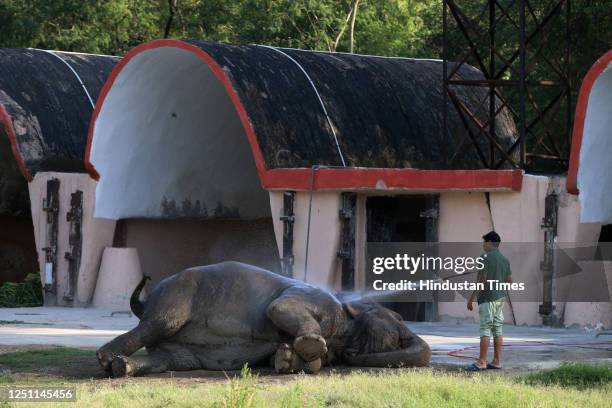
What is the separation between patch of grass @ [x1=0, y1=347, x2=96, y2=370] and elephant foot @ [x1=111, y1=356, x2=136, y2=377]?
117 centimetres

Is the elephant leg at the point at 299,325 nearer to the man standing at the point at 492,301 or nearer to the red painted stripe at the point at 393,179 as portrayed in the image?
the man standing at the point at 492,301

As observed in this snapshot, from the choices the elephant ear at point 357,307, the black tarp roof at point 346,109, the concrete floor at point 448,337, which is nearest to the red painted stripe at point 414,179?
the black tarp roof at point 346,109

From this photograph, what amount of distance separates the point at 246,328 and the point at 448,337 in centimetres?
553

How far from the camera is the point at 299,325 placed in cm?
1281

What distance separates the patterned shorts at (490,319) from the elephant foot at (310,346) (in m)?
2.13

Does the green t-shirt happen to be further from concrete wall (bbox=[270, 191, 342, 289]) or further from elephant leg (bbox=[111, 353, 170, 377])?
concrete wall (bbox=[270, 191, 342, 289])

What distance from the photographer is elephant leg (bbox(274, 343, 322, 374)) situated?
12844mm

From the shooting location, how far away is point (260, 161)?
2245 cm

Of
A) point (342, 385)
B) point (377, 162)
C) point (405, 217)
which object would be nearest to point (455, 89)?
point (377, 162)

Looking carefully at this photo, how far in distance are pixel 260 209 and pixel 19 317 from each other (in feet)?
23.0

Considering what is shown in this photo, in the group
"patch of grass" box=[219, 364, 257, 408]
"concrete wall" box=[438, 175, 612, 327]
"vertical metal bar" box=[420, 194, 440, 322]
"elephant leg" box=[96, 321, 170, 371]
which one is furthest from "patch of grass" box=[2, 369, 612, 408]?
"vertical metal bar" box=[420, 194, 440, 322]

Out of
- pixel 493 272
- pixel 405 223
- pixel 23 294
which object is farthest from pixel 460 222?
pixel 23 294

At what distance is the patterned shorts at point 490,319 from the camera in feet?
46.3

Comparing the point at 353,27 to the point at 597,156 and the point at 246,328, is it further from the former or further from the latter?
the point at 246,328
